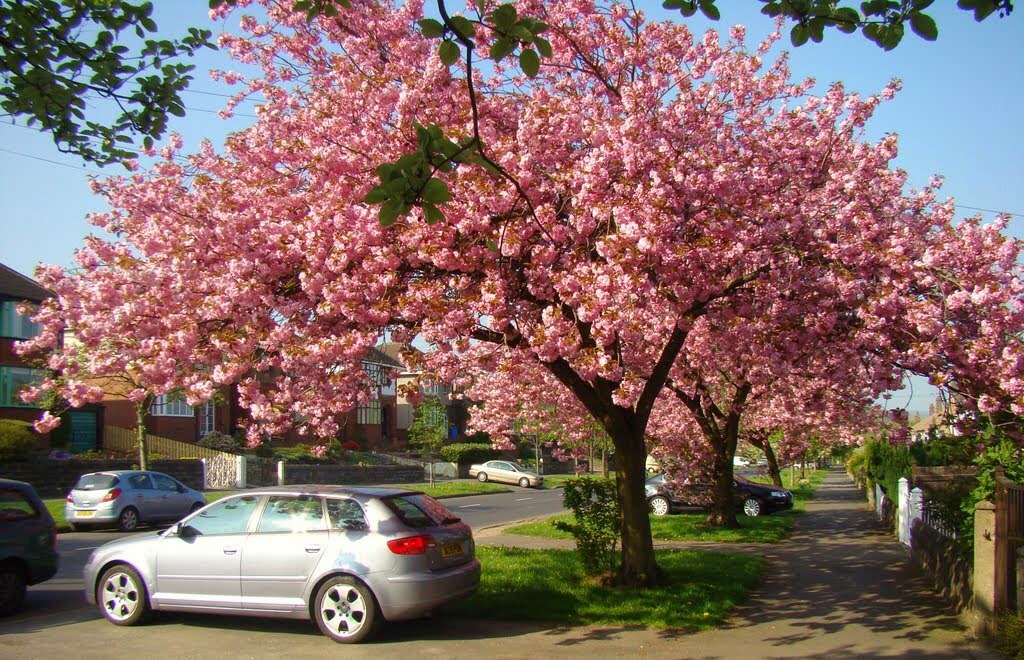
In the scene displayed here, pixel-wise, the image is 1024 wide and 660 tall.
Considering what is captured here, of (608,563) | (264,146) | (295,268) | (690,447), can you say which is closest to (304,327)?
(295,268)

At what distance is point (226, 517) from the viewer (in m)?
8.77

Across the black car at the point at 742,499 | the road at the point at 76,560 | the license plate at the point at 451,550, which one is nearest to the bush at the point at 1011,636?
the license plate at the point at 451,550

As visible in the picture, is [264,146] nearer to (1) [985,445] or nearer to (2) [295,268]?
(2) [295,268]

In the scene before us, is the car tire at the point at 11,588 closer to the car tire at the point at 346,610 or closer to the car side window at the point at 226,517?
the car side window at the point at 226,517

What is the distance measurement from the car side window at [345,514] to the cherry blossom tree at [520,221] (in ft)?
5.00

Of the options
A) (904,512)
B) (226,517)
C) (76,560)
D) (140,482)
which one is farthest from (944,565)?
(140,482)

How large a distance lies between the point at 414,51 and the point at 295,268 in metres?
2.95

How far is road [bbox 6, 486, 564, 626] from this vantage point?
9242mm

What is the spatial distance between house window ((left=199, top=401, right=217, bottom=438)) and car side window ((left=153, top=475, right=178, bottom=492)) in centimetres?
1991

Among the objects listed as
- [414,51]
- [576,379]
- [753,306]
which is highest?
Answer: [414,51]

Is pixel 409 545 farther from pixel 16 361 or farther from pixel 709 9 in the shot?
pixel 16 361

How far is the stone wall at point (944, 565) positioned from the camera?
9140 mm

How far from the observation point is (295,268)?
943cm

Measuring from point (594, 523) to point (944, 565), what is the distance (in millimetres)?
4374
